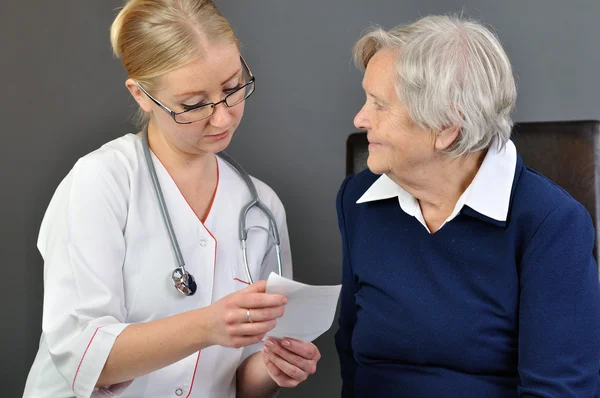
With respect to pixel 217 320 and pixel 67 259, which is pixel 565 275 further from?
pixel 67 259

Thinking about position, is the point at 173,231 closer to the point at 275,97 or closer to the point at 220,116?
the point at 220,116

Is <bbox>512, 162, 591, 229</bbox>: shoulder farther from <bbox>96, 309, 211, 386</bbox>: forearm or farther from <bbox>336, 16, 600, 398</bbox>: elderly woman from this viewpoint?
<bbox>96, 309, 211, 386</bbox>: forearm

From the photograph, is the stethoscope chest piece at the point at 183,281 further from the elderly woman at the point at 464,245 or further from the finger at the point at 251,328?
the elderly woman at the point at 464,245

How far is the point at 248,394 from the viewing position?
5.28 ft

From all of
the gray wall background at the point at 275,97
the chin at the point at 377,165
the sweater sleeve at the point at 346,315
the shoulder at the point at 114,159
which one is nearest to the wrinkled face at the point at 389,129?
the chin at the point at 377,165

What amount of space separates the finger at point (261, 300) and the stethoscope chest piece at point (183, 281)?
0.25 m

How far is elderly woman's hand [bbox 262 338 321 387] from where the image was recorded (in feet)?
4.62

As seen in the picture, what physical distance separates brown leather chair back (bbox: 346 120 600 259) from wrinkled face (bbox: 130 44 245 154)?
2.05 ft

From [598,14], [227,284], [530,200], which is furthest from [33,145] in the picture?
[598,14]

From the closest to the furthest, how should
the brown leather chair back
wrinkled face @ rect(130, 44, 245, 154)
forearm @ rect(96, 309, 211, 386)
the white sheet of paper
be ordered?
the white sheet of paper < forearm @ rect(96, 309, 211, 386) < wrinkled face @ rect(130, 44, 245, 154) < the brown leather chair back

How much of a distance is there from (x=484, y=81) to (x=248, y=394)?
31.8 inches

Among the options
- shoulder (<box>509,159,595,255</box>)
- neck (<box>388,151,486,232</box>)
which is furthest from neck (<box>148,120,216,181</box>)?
shoulder (<box>509,159,595,255</box>)

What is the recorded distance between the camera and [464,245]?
138cm

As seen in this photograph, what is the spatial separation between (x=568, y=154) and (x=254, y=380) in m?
0.80
